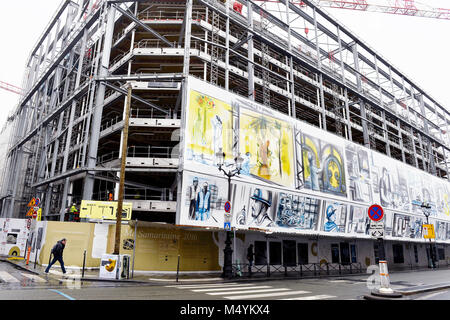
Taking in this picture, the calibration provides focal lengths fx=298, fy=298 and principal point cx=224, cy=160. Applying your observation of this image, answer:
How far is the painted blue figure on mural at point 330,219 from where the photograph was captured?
91.1ft

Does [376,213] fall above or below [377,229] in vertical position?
above

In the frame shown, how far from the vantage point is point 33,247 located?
19312 millimetres

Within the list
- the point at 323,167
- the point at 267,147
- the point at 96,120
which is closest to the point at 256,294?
the point at 267,147

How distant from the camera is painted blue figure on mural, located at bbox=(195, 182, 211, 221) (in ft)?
63.3

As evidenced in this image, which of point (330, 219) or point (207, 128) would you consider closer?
point (207, 128)

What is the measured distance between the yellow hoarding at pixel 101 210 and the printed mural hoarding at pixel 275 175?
3198 mm

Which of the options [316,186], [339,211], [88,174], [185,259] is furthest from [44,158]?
[339,211]

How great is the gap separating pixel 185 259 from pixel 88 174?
408 inches

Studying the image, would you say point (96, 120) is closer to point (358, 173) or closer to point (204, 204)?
point (204, 204)

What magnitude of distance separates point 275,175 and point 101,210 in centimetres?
1333

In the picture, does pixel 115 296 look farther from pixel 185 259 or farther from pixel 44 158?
pixel 44 158

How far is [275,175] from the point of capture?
2442 centimetres

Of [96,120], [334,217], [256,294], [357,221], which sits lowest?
[256,294]

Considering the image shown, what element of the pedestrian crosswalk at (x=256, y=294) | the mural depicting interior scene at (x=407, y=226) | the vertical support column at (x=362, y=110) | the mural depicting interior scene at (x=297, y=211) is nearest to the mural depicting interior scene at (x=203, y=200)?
the mural depicting interior scene at (x=297, y=211)
